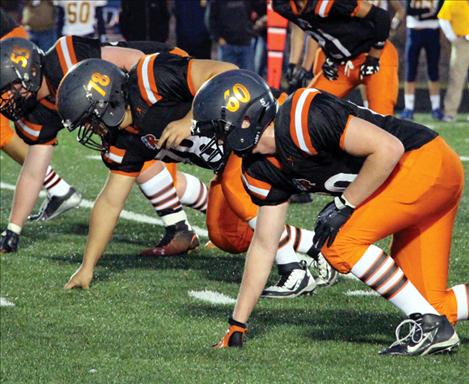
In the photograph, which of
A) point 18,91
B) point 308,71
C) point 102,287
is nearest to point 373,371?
point 102,287

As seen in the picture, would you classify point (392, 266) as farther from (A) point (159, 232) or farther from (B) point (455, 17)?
(B) point (455, 17)

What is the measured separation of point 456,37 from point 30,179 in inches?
251

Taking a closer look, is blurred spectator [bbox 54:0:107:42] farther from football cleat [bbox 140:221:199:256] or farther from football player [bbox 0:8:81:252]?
football cleat [bbox 140:221:199:256]

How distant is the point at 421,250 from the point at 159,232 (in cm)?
279

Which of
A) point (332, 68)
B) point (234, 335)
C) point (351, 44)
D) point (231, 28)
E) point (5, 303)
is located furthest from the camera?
point (231, 28)

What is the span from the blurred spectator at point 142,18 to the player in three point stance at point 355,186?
9143 mm

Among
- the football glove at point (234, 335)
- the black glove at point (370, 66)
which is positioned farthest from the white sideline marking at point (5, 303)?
the black glove at point (370, 66)

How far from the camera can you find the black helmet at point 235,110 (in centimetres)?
452

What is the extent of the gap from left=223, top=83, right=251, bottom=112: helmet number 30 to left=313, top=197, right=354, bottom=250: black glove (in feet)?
1.50

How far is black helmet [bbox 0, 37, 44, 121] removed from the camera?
594 centimetres

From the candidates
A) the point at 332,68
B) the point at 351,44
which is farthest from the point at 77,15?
the point at 351,44

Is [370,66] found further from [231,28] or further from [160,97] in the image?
[231,28]

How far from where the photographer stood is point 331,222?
454cm

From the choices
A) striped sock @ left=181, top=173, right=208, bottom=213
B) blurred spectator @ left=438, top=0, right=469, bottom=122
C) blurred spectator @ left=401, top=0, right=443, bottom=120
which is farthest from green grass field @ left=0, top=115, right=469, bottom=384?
blurred spectator @ left=401, top=0, right=443, bottom=120
